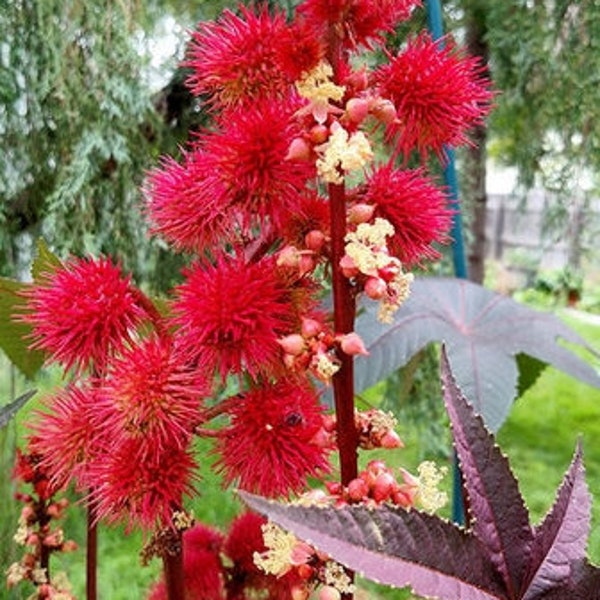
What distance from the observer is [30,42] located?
3.06 ft

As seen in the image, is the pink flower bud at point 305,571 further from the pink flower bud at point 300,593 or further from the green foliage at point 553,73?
the green foliage at point 553,73

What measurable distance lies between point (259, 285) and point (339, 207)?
0.16 ft

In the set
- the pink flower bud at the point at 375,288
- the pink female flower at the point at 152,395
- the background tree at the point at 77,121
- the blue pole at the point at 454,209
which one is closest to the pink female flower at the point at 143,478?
the pink female flower at the point at 152,395

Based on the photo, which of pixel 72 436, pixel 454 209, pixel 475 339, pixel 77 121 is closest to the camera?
pixel 72 436

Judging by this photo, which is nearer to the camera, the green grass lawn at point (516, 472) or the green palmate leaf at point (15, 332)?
the green palmate leaf at point (15, 332)

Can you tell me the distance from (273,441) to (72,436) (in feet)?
0.31

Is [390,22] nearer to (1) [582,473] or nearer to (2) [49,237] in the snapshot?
(1) [582,473]

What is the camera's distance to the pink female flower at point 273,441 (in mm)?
373

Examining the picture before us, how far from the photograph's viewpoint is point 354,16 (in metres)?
0.34

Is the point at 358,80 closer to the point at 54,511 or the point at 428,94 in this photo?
the point at 428,94

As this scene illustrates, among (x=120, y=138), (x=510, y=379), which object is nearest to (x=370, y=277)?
(x=510, y=379)

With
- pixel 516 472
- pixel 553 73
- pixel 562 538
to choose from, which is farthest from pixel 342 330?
pixel 553 73

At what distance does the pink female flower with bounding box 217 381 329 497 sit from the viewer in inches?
14.7

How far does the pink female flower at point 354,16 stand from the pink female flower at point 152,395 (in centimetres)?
14
